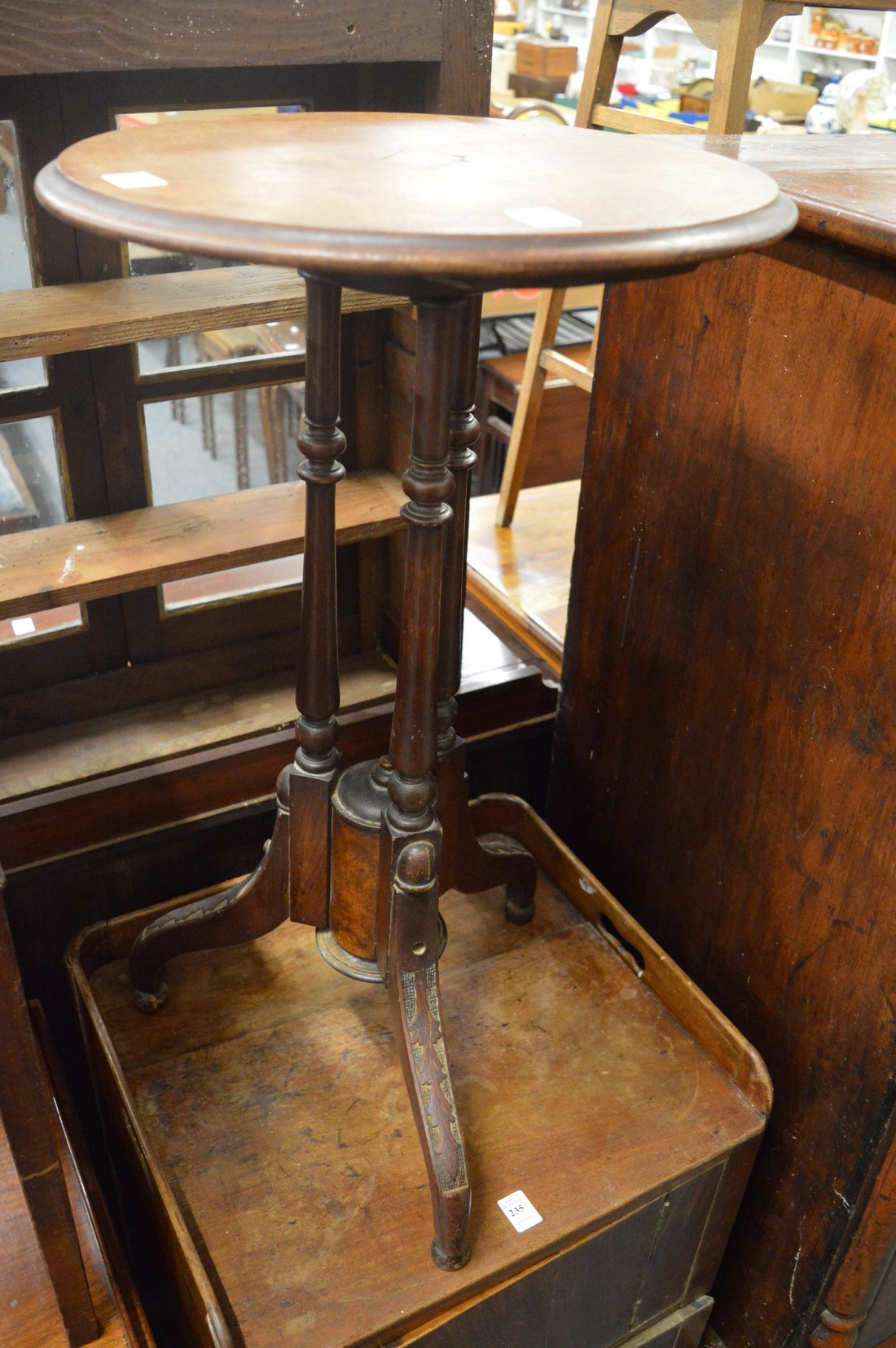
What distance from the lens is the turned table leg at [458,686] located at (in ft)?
4.15

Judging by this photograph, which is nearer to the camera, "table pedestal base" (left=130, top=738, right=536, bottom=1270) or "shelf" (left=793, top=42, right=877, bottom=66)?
"table pedestal base" (left=130, top=738, right=536, bottom=1270)

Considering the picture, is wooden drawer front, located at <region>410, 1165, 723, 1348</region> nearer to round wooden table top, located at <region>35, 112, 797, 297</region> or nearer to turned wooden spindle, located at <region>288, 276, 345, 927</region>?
turned wooden spindle, located at <region>288, 276, 345, 927</region>

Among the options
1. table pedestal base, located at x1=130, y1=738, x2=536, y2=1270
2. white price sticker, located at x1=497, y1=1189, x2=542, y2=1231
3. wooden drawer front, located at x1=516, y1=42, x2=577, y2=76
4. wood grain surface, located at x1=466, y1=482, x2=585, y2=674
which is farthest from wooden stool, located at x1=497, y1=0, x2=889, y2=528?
wooden drawer front, located at x1=516, y1=42, x2=577, y2=76

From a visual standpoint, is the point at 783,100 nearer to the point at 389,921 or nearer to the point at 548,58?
the point at 548,58

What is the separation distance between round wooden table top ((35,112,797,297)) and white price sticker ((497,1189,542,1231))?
0.96 metres

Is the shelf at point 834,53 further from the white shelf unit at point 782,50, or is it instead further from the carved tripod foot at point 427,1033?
the carved tripod foot at point 427,1033

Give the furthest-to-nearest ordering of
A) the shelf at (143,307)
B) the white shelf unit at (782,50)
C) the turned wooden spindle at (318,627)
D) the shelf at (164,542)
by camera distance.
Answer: the white shelf unit at (782,50), the shelf at (164,542), the shelf at (143,307), the turned wooden spindle at (318,627)

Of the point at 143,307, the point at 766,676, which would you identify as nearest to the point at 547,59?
the point at 143,307

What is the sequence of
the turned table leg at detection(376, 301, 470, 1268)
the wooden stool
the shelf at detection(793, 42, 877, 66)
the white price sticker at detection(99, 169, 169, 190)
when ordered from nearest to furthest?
the white price sticker at detection(99, 169, 169, 190) → the turned table leg at detection(376, 301, 470, 1268) → the wooden stool → the shelf at detection(793, 42, 877, 66)

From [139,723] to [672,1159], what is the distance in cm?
93

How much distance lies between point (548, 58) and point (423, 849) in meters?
4.89

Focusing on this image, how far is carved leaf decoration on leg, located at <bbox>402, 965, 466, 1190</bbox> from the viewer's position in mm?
1222

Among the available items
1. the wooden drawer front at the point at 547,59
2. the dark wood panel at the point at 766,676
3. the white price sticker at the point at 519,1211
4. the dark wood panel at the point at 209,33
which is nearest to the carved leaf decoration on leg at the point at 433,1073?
the white price sticker at the point at 519,1211

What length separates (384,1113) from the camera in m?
1.39
